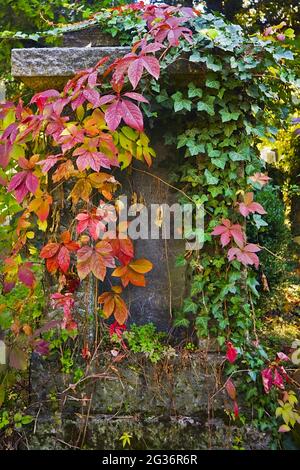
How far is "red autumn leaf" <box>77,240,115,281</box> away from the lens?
1.88 m

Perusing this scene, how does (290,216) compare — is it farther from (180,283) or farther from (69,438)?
(69,438)

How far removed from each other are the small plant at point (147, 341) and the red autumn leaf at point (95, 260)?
71 cm

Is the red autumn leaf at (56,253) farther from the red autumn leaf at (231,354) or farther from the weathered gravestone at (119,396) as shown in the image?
the red autumn leaf at (231,354)

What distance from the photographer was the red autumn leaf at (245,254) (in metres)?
2.21

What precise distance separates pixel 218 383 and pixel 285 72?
70.7 inches

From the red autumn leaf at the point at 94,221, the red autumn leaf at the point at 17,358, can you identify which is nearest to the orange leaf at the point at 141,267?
the red autumn leaf at the point at 94,221

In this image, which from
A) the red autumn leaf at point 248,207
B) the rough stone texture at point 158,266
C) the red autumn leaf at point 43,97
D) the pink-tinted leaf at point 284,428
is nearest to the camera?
the red autumn leaf at point 43,97

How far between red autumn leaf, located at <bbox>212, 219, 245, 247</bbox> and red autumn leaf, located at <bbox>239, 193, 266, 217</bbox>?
8 cm

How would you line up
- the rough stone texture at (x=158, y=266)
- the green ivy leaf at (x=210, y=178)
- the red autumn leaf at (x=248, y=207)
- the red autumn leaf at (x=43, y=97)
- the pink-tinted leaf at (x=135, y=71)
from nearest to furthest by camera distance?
the pink-tinted leaf at (x=135, y=71) → the red autumn leaf at (x=43, y=97) → the red autumn leaf at (x=248, y=207) → the green ivy leaf at (x=210, y=178) → the rough stone texture at (x=158, y=266)

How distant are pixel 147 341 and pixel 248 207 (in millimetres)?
980

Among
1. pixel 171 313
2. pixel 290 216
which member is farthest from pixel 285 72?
pixel 290 216

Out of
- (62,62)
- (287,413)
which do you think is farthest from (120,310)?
(62,62)

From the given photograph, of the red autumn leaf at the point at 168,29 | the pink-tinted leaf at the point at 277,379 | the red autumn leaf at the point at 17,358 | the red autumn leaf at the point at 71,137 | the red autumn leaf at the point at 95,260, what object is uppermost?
the red autumn leaf at the point at 168,29

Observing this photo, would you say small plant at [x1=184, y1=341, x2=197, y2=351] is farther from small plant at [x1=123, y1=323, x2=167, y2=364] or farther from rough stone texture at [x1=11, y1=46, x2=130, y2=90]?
rough stone texture at [x1=11, y1=46, x2=130, y2=90]
